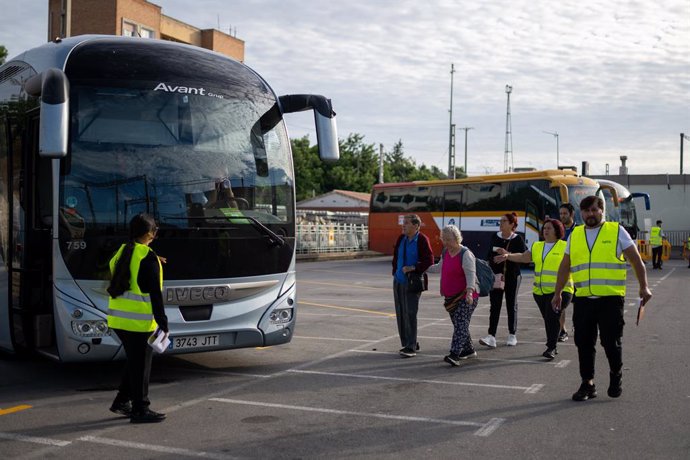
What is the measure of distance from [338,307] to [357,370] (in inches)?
261

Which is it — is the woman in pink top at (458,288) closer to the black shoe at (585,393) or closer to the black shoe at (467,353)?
the black shoe at (467,353)

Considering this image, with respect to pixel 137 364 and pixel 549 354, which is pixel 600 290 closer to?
pixel 549 354

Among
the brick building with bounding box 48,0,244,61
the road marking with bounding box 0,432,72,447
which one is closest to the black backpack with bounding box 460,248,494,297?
the road marking with bounding box 0,432,72,447

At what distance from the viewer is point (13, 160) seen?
8.34 meters

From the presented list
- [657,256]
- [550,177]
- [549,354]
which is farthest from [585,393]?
[657,256]

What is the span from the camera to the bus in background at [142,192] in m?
7.39

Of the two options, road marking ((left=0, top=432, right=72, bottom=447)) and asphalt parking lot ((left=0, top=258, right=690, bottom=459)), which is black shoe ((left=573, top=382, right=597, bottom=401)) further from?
road marking ((left=0, top=432, right=72, bottom=447))

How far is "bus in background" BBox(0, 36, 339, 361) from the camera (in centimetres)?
739

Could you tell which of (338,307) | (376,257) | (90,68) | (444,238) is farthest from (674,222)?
(90,68)

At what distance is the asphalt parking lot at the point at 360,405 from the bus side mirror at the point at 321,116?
238 centimetres

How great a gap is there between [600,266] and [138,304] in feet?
13.2

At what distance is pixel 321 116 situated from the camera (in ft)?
29.0

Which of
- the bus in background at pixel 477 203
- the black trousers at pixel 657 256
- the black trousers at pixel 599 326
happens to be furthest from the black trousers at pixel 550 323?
the black trousers at pixel 657 256

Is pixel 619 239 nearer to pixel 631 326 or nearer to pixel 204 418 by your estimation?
pixel 204 418
